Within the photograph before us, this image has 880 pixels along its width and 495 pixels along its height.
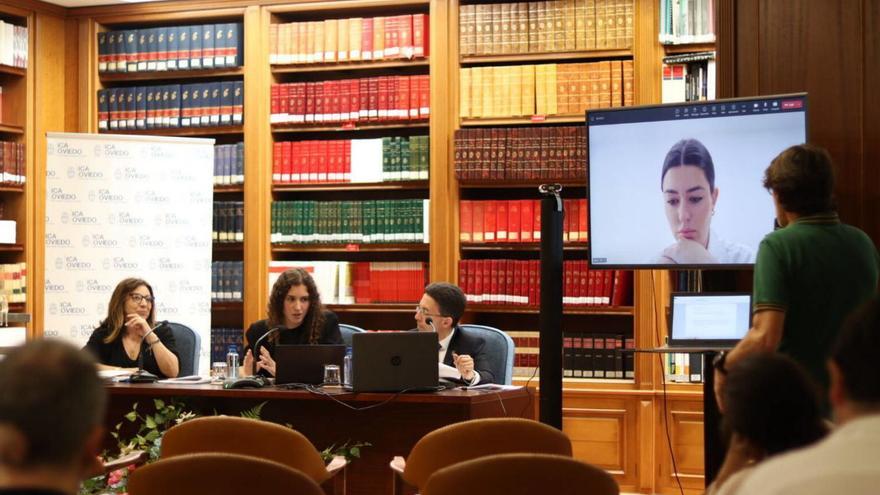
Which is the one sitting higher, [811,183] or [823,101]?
[823,101]

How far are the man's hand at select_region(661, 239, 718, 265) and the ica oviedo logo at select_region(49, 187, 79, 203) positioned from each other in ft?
13.3

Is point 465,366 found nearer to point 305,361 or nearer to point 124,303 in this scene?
point 305,361

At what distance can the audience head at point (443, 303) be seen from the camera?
5.34 m

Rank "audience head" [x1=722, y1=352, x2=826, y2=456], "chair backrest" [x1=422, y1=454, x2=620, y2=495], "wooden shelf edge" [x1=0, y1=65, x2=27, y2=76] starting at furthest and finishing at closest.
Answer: "wooden shelf edge" [x1=0, y1=65, x2=27, y2=76] → "chair backrest" [x1=422, y1=454, x2=620, y2=495] → "audience head" [x1=722, y1=352, x2=826, y2=456]

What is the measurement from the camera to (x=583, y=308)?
260 inches

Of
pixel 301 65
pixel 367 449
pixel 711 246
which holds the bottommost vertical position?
pixel 367 449

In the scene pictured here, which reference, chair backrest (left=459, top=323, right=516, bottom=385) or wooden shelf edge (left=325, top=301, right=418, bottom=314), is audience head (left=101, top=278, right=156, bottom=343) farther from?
chair backrest (left=459, top=323, right=516, bottom=385)

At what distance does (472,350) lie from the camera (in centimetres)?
530

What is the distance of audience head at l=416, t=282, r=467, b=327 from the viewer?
210 inches

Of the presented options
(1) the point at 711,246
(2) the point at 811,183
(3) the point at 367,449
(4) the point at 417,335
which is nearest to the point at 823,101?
(1) the point at 711,246

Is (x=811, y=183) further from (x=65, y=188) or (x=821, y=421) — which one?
(x=65, y=188)

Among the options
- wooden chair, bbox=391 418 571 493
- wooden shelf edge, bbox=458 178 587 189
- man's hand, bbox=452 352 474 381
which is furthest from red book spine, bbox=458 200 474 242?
wooden chair, bbox=391 418 571 493

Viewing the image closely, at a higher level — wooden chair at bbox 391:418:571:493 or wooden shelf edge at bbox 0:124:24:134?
wooden shelf edge at bbox 0:124:24:134

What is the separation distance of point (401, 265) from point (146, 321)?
173 centimetres
